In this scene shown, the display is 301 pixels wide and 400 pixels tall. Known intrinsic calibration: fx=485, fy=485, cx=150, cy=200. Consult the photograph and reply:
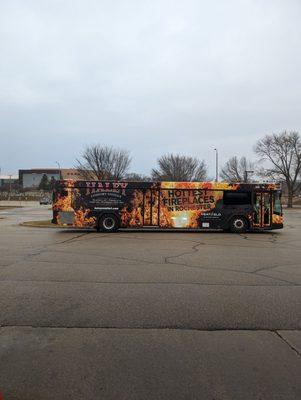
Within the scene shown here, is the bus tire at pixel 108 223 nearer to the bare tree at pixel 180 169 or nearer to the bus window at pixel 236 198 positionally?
the bus window at pixel 236 198

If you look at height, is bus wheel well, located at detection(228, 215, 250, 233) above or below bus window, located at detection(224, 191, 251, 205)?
below

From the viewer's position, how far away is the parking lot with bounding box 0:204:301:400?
14.5ft

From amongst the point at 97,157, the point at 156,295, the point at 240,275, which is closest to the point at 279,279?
the point at 240,275

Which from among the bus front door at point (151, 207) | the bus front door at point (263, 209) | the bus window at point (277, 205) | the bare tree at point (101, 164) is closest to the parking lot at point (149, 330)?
the bus front door at point (151, 207)

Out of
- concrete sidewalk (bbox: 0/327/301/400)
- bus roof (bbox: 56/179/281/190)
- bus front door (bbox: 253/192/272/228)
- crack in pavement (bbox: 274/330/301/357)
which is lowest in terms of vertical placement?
crack in pavement (bbox: 274/330/301/357)

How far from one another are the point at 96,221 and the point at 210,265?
12.2 m

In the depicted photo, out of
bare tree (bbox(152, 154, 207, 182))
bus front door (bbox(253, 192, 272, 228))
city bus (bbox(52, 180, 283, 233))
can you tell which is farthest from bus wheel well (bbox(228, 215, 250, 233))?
bare tree (bbox(152, 154, 207, 182))

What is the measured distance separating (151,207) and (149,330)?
17317mm

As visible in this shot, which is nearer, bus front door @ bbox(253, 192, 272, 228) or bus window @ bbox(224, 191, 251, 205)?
bus window @ bbox(224, 191, 251, 205)

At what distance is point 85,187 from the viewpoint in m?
23.1

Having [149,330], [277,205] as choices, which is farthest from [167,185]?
[149,330]

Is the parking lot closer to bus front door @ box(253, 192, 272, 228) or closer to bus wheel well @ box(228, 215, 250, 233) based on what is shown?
bus wheel well @ box(228, 215, 250, 233)

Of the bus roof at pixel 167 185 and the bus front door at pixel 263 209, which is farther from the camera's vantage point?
the bus front door at pixel 263 209

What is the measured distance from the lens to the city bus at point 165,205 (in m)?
23.1
